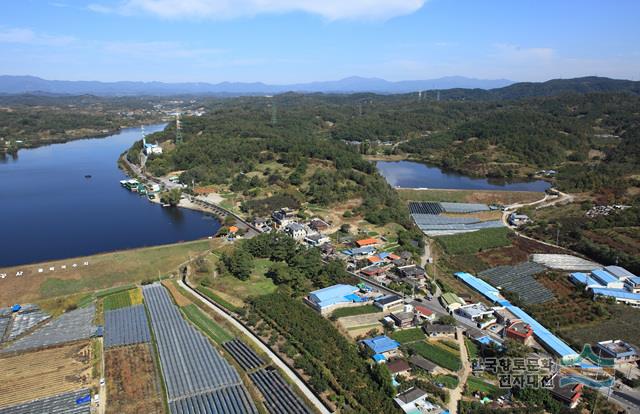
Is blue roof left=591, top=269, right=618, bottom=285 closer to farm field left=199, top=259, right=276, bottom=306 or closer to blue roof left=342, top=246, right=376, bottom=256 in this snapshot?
blue roof left=342, top=246, right=376, bottom=256

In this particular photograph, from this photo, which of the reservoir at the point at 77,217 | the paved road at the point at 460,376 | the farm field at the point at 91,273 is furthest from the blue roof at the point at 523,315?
the reservoir at the point at 77,217

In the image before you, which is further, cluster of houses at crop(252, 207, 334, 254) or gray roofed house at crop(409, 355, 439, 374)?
cluster of houses at crop(252, 207, 334, 254)

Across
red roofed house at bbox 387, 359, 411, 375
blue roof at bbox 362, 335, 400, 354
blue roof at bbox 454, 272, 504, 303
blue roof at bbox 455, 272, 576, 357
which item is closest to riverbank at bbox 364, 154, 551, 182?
blue roof at bbox 454, 272, 504, 303

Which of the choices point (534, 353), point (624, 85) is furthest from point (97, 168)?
point (624, 85)

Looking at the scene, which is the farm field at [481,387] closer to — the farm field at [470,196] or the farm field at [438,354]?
the farm field at [438,354]

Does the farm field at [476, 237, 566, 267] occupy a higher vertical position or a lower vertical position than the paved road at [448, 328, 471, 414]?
higher
